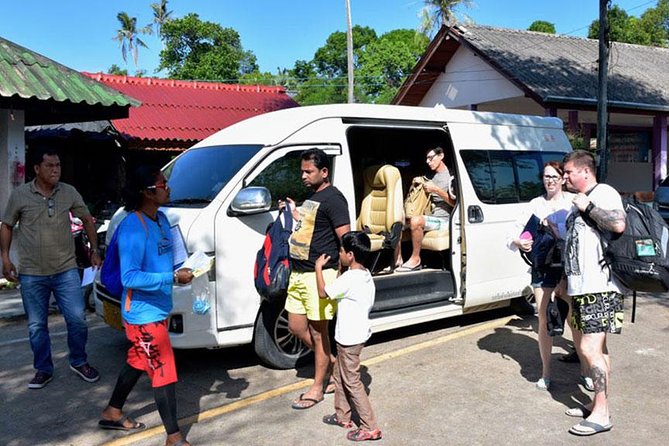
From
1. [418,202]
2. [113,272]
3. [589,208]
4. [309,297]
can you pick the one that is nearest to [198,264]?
[113,272]

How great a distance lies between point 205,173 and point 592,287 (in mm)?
3202

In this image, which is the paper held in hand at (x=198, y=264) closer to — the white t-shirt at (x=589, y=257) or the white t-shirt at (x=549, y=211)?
the white t-shirt at (x=589, y=257)

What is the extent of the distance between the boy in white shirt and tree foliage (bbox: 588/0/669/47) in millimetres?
37706

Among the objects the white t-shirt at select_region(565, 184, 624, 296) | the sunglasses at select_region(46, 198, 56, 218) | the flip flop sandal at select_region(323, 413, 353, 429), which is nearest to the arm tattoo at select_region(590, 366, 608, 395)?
the white t-shirt at select_region(565, 184, 624, 296)

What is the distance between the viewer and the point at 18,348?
245 inches

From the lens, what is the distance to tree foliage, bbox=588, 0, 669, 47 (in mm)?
37812

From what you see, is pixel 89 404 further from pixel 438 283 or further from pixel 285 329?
pixel 438 283

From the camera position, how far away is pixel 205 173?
17.7 ft

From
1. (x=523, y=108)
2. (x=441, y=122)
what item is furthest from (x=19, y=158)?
(x=523, y=108)

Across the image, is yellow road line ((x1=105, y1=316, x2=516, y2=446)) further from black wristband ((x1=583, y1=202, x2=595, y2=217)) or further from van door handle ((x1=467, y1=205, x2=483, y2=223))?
black wristband ((x1=583, y1=202, x2=595, y2=217))

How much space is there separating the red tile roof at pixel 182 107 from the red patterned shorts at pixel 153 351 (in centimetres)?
1156

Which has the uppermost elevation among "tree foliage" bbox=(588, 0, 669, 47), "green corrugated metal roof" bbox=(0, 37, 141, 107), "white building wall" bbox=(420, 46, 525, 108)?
"tree foliage" bbox=(588, 0, 669, 47)

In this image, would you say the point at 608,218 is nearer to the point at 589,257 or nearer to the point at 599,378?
the point at 589,257

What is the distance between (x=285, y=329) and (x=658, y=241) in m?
2.88
